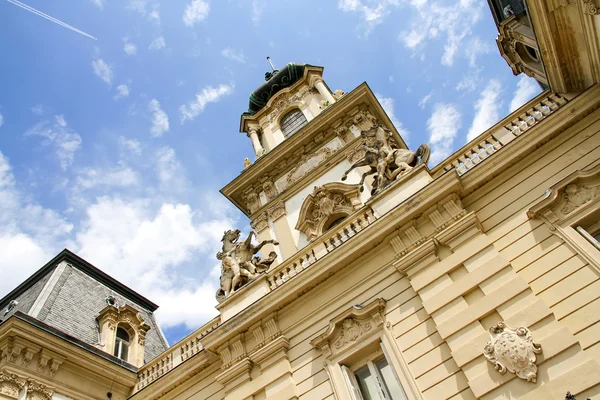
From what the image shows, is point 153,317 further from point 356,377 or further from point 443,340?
point 443,340

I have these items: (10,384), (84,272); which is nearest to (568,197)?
(10,384)

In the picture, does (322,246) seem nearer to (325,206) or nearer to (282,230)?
(325,206)

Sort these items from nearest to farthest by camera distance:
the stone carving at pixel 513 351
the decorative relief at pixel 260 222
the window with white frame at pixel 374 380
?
the stone carving at pixel 513 351
the window with white frame at pixel 374 380
the decorative relief at pixel 260 222

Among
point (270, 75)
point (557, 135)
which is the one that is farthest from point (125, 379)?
point (270, 75)

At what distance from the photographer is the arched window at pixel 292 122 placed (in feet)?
75.5

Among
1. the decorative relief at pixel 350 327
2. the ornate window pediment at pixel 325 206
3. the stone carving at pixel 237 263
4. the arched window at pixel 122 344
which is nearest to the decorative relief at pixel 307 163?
the ornate window pediment at pixel 325 206

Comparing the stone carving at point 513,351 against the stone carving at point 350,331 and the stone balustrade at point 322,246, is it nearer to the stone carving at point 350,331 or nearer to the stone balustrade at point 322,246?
the stone carving at point 350,331

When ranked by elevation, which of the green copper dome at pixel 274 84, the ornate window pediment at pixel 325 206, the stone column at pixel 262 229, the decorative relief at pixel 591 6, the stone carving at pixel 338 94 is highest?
the green copper dome at pixel 274 84

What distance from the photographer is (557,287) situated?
862 centimetres

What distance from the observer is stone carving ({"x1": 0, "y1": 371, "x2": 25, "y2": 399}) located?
11234 millimetres

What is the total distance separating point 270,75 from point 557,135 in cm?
2091

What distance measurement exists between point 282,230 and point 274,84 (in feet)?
38.2

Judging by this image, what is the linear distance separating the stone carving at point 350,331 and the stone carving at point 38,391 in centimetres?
767

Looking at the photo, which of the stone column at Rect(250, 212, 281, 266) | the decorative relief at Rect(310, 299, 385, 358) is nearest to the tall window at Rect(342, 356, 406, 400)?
the decorative relief at Rect(310, 299, 385, 358)
